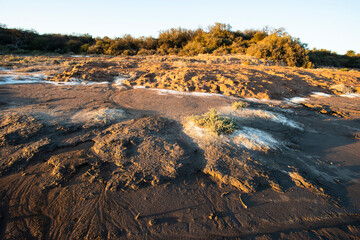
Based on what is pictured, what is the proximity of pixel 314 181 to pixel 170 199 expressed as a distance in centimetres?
225

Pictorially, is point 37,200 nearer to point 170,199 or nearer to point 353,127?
point 170,199

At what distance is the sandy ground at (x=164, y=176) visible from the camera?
1819 mm

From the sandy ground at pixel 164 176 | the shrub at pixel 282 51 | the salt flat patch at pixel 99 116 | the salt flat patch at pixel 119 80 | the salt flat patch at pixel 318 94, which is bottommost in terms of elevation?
the sandy ground at pixel 164 176

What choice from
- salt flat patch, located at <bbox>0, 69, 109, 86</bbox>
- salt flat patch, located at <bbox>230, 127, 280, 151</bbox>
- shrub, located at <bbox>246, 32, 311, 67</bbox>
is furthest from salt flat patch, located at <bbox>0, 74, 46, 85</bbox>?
shrub, located at <bbox>246, 32, 311, 67</bbox>

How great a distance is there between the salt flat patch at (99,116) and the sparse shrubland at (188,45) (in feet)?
42.8

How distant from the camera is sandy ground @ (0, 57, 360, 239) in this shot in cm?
182

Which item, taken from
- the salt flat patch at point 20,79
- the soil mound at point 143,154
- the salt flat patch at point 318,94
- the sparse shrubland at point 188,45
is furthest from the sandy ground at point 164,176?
the sparse shrubland at point 188,45

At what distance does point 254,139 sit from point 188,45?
53.0 ft

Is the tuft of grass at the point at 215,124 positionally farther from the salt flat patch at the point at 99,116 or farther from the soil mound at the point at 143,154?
the salt flat patch at the point at 99,116

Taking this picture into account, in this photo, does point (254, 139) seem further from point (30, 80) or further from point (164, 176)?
point (30, 80)

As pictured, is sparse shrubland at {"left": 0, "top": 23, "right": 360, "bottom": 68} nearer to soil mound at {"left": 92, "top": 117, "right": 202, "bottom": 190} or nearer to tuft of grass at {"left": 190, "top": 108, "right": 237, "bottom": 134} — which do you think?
tuft of grass at {"left": 190, "top": 108, "right": 237, "bottom": 134}

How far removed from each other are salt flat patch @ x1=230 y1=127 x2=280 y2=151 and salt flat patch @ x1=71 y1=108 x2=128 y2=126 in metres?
2.59

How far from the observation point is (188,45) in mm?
17484

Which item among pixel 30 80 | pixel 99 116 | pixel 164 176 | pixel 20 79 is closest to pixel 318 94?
pixel 164 176
